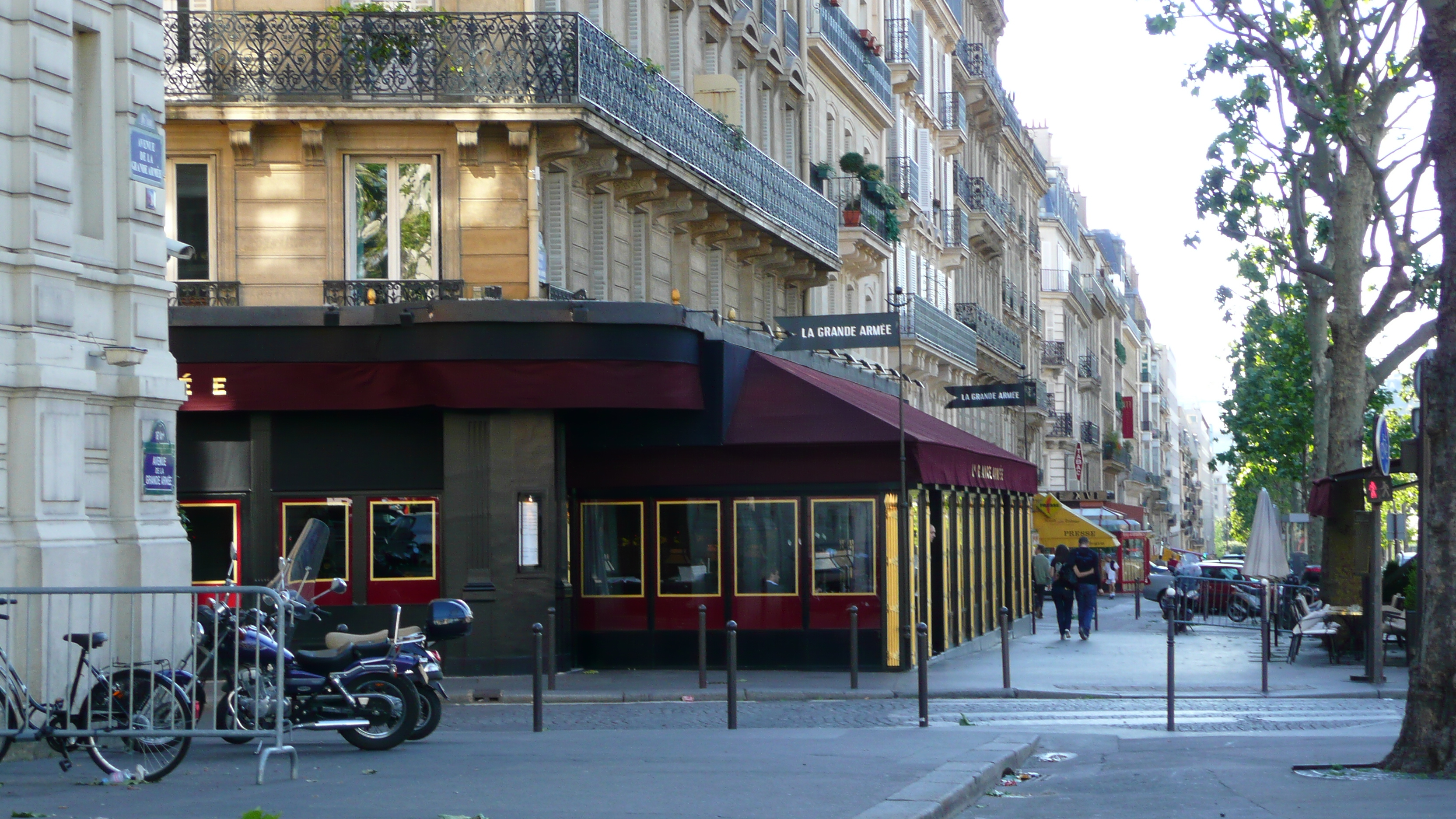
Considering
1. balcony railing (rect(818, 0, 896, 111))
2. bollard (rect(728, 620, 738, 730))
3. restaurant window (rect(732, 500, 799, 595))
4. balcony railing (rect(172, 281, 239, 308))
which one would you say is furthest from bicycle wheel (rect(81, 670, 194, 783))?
balcony railing (rect(818, 0, 896, 111))

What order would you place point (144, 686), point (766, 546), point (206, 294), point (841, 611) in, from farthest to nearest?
point (766, 546)
point (841, 611)
point (206, 294)
point (144, 686)

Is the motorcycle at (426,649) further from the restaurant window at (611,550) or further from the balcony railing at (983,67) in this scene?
the balcony railing at (983,67)

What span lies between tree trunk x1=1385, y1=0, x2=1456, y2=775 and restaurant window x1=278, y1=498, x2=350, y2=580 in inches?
514

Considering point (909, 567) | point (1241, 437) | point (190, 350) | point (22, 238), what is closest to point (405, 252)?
point (190, 350)

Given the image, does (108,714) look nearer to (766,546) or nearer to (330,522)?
(330,522)

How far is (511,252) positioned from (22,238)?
27.9 ft

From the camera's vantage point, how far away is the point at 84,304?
13.6 m

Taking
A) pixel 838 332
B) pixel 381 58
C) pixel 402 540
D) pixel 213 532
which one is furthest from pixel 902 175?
pixel 213 532

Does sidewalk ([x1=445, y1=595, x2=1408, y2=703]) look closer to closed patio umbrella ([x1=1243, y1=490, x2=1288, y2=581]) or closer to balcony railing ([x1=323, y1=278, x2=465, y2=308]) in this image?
closed patio umbrella ([x1=1243, y1=490, x2=1288, y2=581])

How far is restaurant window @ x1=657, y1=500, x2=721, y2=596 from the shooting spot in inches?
881

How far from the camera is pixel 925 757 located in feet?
39.7

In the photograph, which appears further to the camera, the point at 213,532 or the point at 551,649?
the point at 213,532

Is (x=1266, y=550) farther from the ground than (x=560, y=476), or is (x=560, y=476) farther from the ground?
(x=560, y=476)

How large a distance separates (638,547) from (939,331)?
20231mm
